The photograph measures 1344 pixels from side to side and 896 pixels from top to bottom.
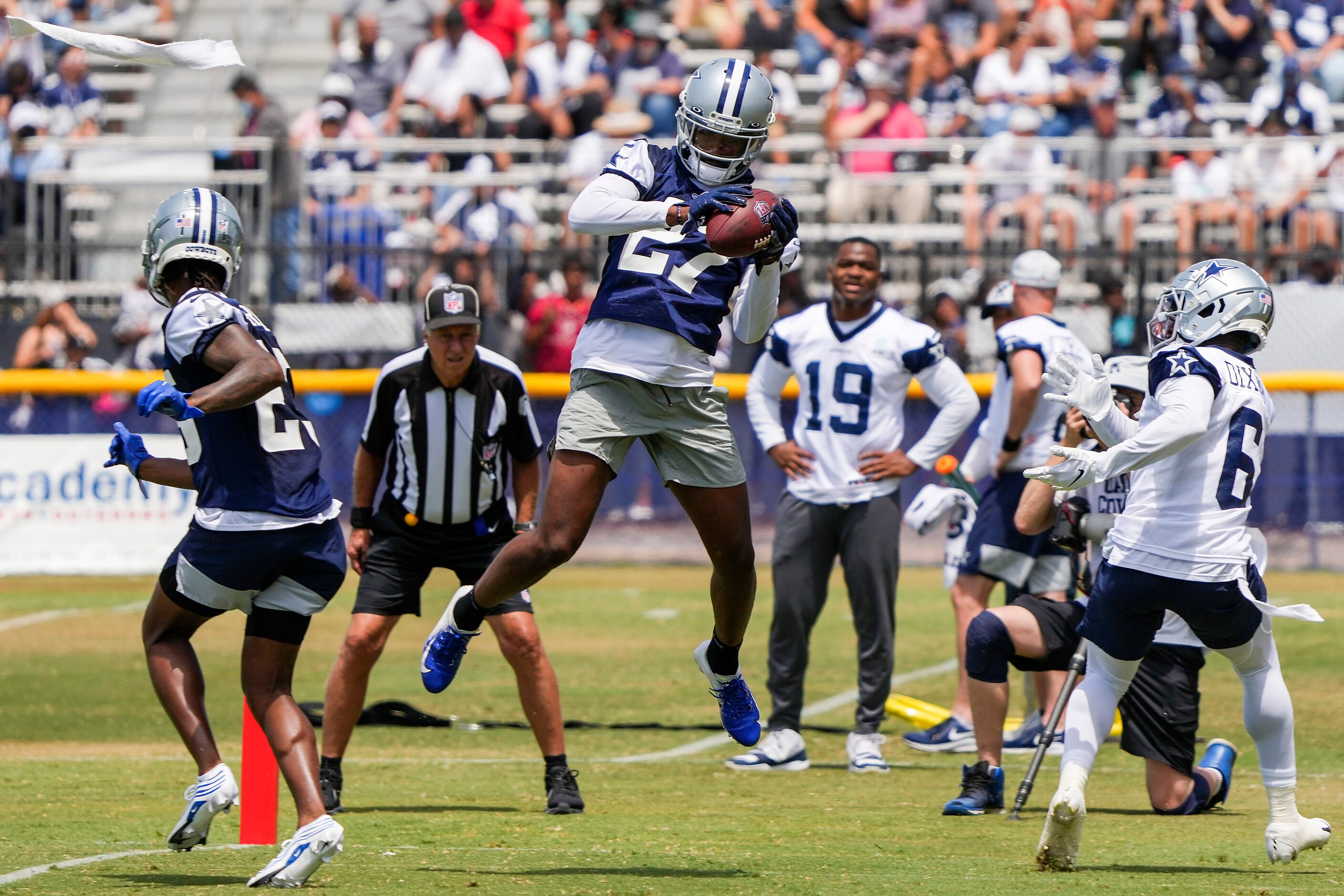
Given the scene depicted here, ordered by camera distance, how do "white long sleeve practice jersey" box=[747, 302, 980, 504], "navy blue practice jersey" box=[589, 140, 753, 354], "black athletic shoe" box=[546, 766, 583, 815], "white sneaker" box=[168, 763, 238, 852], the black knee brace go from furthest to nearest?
"white long sleeve practice jersey" box=[747, 302, 980, 504]
"black athletic shoe" box=[546, 766, 583, 815]
the black knee brace
"navy blue practice jersey" box=[589, 140, 753, 354]
"white sneaker" box=[168, 763, 238, 852]

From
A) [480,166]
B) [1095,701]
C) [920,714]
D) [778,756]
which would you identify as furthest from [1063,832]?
[480,166]

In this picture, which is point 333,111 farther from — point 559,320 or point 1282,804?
point 1282,804

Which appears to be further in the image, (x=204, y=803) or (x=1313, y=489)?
(x=1313, y=489)

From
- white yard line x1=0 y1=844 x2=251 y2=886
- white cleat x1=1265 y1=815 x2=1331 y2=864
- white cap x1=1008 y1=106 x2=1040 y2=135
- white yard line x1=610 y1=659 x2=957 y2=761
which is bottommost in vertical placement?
white yard line x1=610 y1=659 x2=957 y2=761

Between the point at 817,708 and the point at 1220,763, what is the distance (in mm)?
3190

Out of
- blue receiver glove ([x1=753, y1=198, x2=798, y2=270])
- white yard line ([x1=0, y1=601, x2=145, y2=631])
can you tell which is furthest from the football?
white yard line ([x1=0, y1=601, x2=145, y2=631])

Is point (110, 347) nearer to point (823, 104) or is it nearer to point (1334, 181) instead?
point (823, 104)

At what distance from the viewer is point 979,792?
7262 mm

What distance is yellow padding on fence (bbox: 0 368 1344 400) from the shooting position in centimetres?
1494

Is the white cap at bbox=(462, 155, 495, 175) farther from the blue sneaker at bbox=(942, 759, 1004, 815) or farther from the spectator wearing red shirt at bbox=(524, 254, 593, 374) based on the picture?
the blue sneaker at bbox=(942, 759, 1004, 815)

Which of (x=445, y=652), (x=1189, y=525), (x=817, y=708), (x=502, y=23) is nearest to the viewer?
(x=1189, y=525)

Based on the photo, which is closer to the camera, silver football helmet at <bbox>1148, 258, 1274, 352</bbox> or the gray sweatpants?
silver football helmet at <bbox>1148, 258, 1274, 352</bbox>

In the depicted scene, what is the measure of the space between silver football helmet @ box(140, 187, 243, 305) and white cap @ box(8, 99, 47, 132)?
15025 millimetres

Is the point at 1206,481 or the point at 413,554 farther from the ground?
the point at 1206,481
